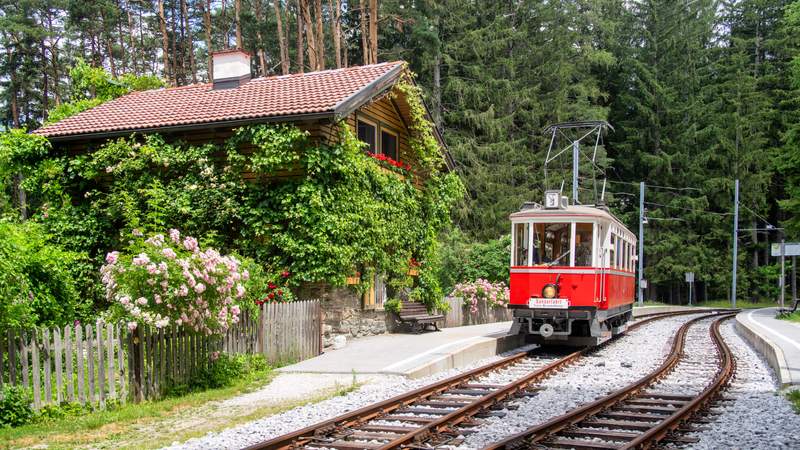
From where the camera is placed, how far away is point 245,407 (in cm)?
904

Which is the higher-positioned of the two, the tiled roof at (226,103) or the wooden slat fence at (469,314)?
the tiled roof at (226,103)

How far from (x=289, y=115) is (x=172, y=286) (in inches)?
232

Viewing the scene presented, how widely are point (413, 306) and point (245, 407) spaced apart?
9751 millimetres

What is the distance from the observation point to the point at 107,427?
799 cm

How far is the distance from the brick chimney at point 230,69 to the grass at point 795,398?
1510cm

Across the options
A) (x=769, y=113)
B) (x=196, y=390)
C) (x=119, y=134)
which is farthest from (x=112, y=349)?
(x=769, y=113)

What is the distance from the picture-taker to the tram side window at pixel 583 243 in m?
14.3

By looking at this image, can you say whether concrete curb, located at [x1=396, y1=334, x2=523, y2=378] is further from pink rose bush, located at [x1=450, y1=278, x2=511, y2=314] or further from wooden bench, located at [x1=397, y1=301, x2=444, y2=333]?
pink rose bush, located at [x1=450, y1=278, x2=511, y2=314]

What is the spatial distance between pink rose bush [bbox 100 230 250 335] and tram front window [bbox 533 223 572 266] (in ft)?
21.5

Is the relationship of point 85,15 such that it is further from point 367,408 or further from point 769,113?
point 769,113

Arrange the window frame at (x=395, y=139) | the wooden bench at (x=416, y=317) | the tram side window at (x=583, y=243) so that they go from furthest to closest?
the window frame at (x=395, y=139)
the wooden bench at (x=416, y=317)
the tram side window at (x=583, y=243)

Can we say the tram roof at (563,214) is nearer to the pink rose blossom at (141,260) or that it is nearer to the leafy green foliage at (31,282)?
the pink rose blossom at (141,260)

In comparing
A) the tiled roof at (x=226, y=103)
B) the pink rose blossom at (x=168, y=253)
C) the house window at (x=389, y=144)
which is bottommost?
the pink rose blossom at (x=168, y=253)

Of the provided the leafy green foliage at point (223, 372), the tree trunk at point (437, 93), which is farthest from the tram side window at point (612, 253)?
the tree trunk at point (437, 93)
